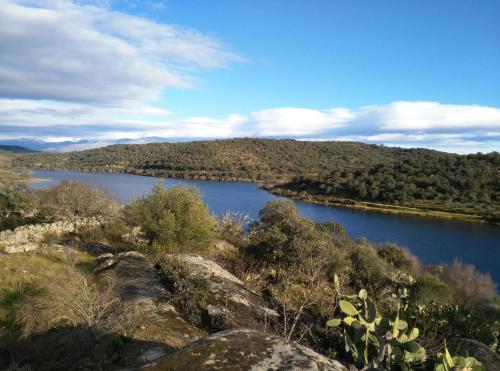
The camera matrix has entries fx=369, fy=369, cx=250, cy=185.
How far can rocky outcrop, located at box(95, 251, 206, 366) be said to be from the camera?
239 inches

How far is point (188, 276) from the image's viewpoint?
31.2ft

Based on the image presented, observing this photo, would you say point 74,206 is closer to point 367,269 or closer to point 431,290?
point 367,269

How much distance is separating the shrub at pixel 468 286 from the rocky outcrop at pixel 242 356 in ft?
99.5

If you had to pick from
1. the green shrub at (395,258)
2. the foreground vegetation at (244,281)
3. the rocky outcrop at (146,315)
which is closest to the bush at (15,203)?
the foreground vegetation at (244,281)

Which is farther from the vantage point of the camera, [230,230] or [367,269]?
[367,269]

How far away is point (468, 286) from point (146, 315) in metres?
35.9

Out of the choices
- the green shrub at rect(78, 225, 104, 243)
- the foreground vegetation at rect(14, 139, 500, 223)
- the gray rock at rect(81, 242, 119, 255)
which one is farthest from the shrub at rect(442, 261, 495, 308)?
the foreground vegetation at rect(14, 139, 500, 223)

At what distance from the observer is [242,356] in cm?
338

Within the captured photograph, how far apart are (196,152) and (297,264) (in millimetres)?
146641

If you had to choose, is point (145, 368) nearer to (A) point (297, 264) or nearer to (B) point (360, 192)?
(A) point (297, 264)

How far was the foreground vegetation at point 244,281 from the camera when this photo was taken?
204 inches

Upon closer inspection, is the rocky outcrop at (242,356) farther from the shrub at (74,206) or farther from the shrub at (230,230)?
the shrub at (74,206)

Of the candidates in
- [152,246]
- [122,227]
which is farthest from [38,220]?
[152,246]

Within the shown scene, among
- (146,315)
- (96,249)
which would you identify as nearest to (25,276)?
(146,315)
